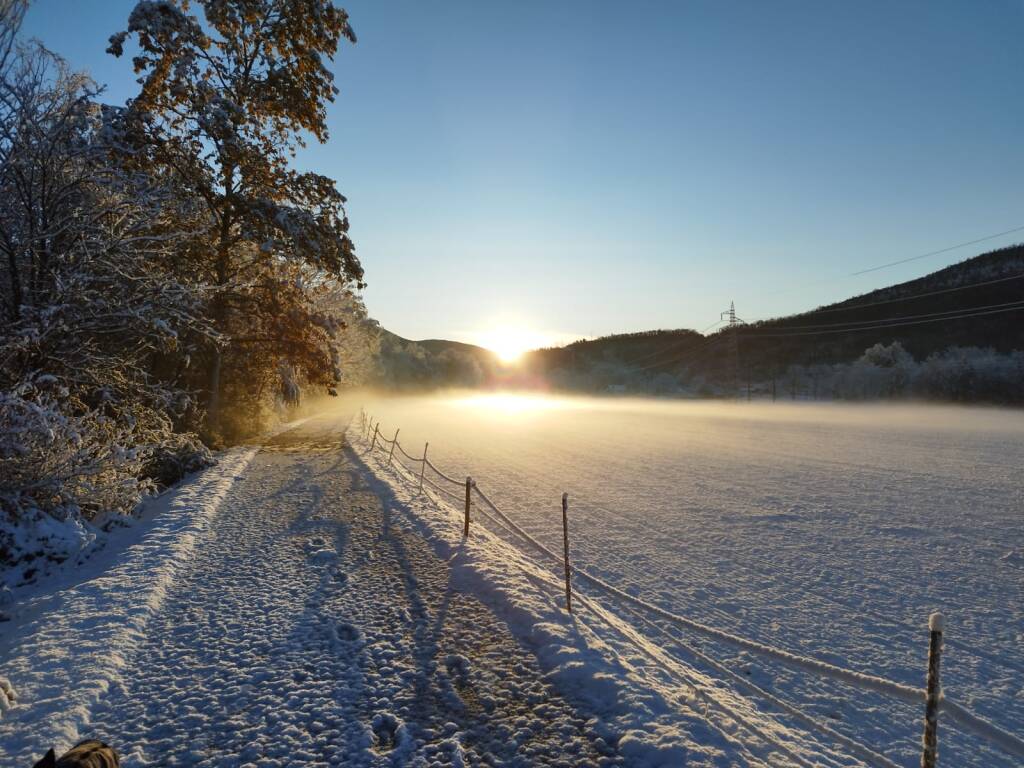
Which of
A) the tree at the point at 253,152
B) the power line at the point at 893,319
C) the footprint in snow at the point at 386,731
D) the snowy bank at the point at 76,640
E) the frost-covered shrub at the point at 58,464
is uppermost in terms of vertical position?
the power line at the point at 893,319

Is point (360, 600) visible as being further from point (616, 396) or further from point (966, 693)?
point (616, 396)

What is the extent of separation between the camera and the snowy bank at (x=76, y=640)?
13.6 ft

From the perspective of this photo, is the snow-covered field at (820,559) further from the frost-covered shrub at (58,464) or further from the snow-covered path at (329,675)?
the frost-covered shrub at (58,464)

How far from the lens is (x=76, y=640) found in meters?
5.44

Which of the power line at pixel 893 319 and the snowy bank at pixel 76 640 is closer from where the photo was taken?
the snowy bank at pixel 76 640

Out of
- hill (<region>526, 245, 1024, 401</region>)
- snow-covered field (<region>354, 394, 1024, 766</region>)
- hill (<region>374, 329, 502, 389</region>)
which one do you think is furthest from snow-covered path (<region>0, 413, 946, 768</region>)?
hill (<region>374, 329, 502, 389</region>)

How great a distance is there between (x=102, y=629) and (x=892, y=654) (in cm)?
867

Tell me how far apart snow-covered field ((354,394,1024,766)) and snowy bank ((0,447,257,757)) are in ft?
18.2

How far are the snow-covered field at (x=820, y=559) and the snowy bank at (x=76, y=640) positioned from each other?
18.2 ft

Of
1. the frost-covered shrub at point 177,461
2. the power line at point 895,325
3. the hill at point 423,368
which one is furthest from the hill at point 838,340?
the frost-covered shrub at point 177,461

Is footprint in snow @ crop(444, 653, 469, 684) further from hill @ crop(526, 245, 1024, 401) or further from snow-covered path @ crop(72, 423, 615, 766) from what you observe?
hill @ crop(526, 245, 1024, 401)

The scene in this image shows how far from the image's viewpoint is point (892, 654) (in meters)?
5.96

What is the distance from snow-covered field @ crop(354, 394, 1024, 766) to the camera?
5.39 m

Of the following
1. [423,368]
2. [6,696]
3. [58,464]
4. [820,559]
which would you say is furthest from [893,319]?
[6,696]
